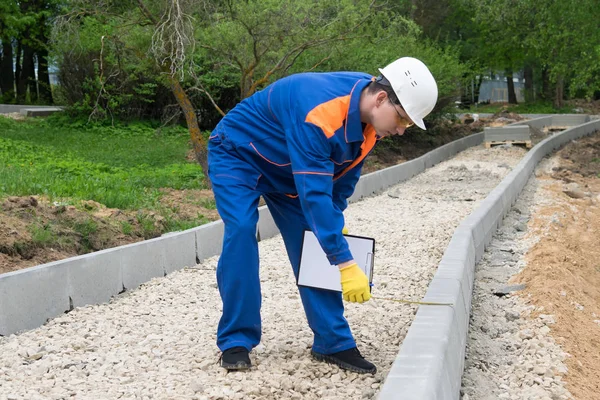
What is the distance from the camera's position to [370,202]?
43.1 feet

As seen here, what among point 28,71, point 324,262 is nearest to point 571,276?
point 324,262

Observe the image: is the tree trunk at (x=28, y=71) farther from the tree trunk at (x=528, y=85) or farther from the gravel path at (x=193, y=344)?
the gravel path at (x=193, y=344)

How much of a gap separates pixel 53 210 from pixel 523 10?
21006mm

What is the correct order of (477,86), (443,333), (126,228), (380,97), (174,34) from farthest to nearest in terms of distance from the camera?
1. (477,86)
2. (174,34)
3. (126,228)
4. (443,333)
5. (380,97)

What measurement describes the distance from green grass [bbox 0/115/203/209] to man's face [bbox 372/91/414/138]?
5.61m

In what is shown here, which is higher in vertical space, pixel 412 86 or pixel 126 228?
pixel 412 86

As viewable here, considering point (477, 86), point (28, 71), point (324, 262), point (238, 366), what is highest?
point (28, 71)

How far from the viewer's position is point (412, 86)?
13.0ft

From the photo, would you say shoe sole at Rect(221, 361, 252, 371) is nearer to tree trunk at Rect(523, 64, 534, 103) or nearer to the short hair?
the short hair

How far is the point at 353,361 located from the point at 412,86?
160 cm

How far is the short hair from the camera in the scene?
4.02 metres

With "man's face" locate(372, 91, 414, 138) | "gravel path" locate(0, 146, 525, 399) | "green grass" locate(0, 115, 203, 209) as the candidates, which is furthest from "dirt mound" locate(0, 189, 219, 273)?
"man's face" locate(372, 91, 414, 138)

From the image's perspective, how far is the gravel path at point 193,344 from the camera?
14.0 ft

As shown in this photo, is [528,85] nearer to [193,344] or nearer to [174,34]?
[174,34]
